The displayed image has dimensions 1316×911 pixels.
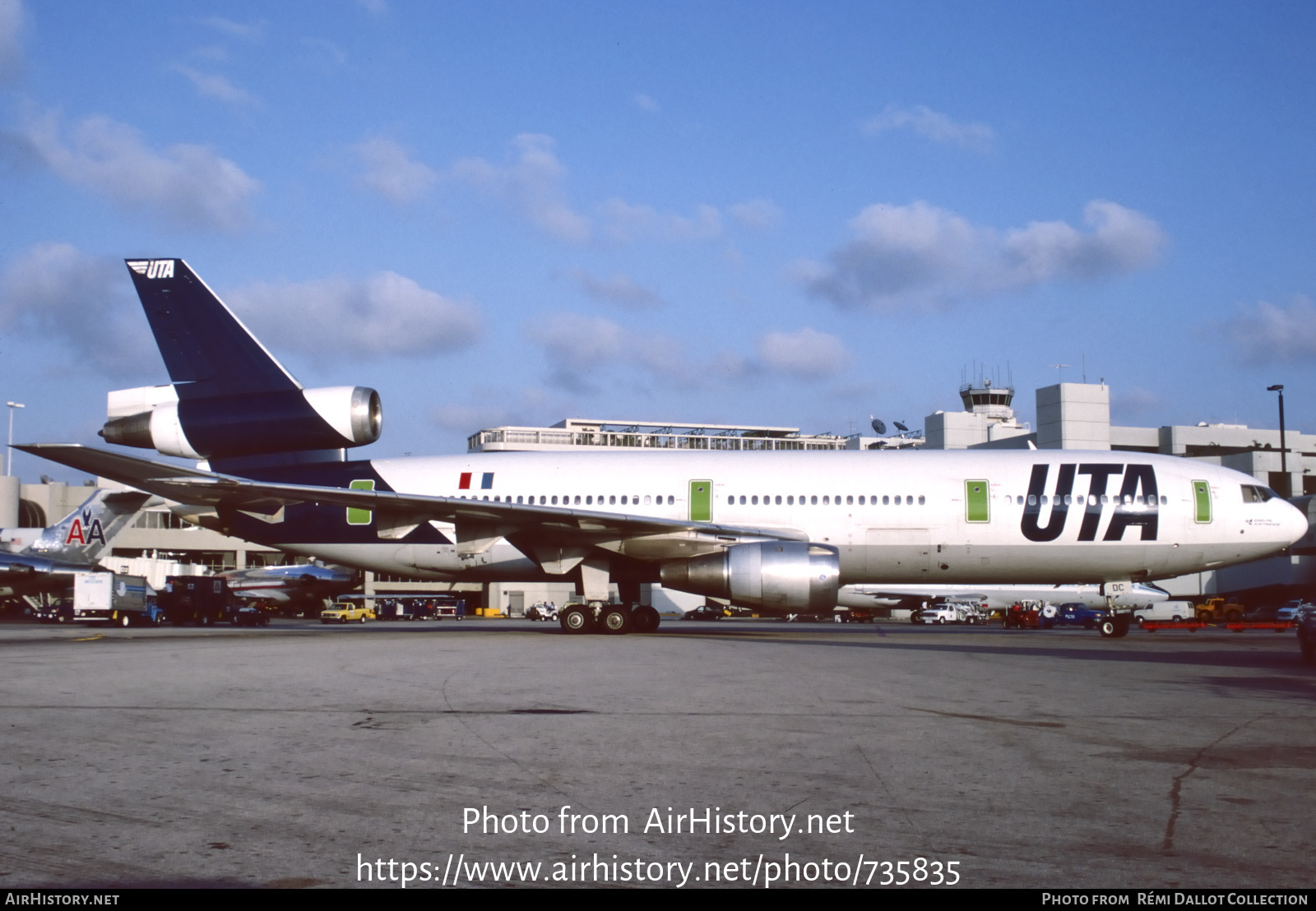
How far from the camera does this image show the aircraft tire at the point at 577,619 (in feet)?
71.2

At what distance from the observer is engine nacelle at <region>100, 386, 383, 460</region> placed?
22047 mm

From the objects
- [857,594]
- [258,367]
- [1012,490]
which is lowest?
[857,594]

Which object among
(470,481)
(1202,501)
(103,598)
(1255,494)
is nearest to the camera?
(1202,501)

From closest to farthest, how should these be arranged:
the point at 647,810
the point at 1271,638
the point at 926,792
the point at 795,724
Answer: the point at 647,810 < the point at 926,792 < the point at 795,724 < the point at 1271,638

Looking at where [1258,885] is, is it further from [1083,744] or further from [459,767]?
[459,767]

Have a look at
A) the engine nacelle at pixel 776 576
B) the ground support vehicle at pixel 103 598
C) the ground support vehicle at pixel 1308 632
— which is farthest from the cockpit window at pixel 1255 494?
the ground support vehicle at pixel 103 598

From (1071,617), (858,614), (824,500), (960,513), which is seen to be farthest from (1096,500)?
(858,614)

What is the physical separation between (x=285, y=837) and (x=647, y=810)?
1.73 m

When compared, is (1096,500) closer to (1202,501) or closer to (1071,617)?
(1202,501)

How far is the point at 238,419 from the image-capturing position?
882 inches

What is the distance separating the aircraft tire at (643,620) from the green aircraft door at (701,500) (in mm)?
2330

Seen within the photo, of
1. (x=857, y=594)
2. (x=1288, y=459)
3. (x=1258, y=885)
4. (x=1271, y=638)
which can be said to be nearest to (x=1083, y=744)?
(x=1258, y=885)

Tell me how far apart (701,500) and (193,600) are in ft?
88.6

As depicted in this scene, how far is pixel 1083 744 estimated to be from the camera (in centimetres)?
716
